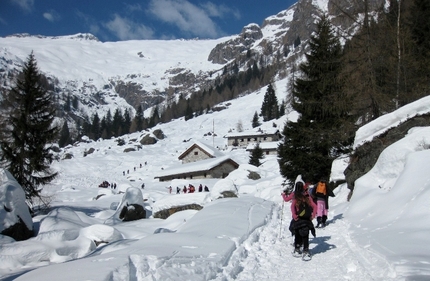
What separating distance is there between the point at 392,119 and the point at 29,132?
64.5ft

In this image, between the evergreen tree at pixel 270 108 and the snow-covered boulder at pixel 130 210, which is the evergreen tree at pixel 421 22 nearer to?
the snow-covered boulder at pixel 130 210

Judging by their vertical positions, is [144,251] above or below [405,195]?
below

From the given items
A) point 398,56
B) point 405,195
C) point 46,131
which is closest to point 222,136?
point 46,131

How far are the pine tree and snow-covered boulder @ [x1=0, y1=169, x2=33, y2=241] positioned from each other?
7153 millimetres

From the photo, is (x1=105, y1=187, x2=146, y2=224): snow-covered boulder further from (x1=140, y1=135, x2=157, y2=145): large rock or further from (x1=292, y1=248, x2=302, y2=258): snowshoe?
(x1=140, y1=135, x2=157, y2=145): large rock

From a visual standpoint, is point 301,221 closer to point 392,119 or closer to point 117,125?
point 392,119

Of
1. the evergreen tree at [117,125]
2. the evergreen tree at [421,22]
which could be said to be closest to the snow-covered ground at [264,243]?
the evergreen tree at [421,22]

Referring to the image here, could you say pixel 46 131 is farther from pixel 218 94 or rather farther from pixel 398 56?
pixel 218 94

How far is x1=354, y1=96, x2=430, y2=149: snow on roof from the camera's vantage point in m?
11.4

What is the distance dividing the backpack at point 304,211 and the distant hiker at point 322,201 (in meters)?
3.03

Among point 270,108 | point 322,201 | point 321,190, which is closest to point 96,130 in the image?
point 270,108

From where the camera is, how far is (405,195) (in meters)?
7.80

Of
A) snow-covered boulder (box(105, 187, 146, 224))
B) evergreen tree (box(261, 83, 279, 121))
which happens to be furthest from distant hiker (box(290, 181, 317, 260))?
evergreen tree (box(261, 83, 279, 121))

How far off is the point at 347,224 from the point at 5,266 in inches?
366
